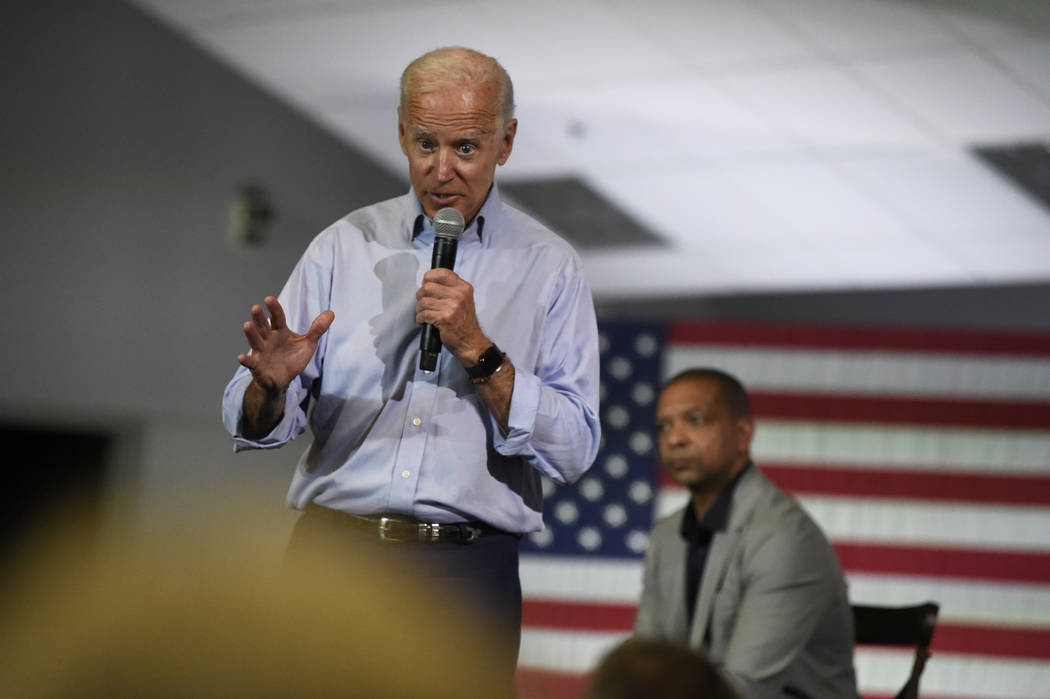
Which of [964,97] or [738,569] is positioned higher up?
[964,97]

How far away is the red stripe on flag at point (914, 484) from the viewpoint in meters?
5.93

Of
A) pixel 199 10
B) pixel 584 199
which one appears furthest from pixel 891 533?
pixel 199 10

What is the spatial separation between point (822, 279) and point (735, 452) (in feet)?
14.3

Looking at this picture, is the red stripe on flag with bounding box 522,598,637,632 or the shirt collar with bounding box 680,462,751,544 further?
the red stripe on flag with bounding box 522,598,637,632

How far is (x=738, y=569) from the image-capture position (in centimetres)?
270

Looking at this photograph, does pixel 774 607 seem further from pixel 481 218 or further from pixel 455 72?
pixel 455 72

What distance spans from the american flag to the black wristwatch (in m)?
4.77

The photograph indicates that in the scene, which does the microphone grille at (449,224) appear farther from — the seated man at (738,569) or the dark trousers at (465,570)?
the seated man at (738,569)

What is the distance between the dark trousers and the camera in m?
1.41

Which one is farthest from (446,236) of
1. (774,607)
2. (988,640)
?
(988,640)

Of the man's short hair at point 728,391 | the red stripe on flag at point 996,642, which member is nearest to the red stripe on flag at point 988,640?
the red stripe on flag at point 996,642

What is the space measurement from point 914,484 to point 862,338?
30.4 inches

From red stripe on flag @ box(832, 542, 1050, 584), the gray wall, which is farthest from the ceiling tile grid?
red stripe on flag @ box(832, 542, 1050, 584)

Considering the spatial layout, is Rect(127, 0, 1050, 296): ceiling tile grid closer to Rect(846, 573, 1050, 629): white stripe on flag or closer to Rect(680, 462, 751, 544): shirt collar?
Rect(846, 573, 1050, 629): white stripe on flag
